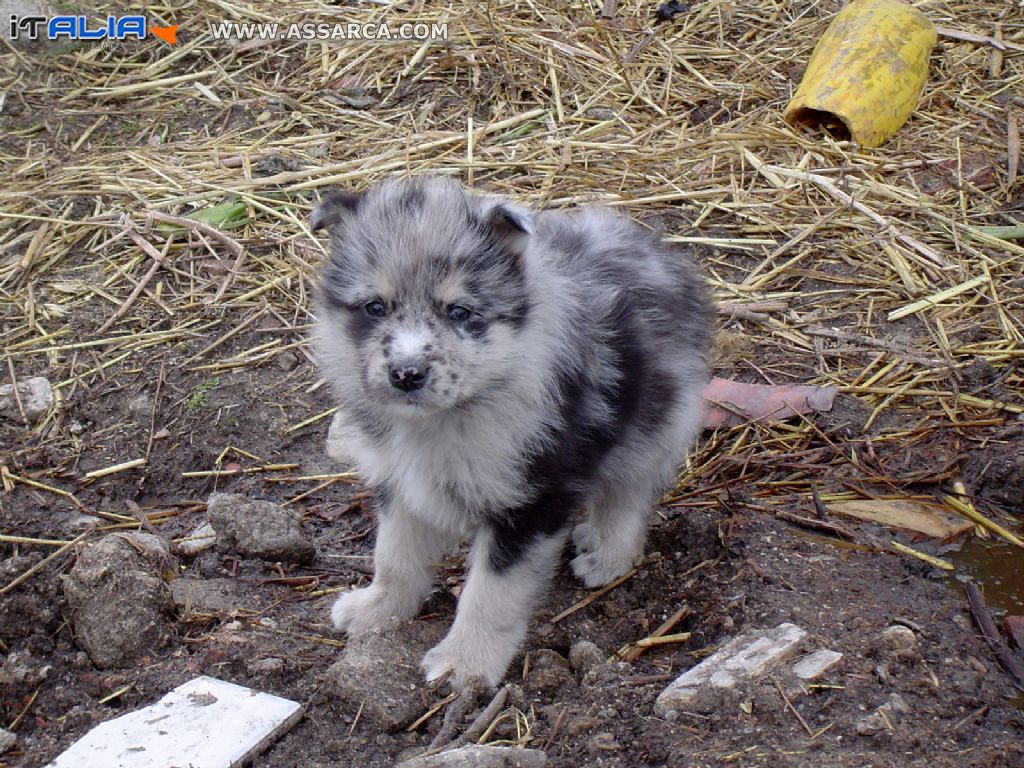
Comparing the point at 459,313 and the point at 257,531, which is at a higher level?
the point at 459,313

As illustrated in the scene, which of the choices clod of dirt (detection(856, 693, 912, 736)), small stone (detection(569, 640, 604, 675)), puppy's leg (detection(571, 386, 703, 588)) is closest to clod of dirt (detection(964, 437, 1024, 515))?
puppy's leg (detection(571, 386, 703, 588))

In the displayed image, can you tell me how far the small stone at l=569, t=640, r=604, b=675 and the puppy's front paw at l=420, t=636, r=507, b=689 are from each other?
0.79 feet

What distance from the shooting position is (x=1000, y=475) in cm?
511

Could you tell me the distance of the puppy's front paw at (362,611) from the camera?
4422mm

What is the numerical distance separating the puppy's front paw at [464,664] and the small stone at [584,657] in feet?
0.79

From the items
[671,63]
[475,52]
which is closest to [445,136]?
[475,52]

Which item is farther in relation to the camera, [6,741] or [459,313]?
[459,313]

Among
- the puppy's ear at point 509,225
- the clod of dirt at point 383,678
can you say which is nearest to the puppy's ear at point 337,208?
the puppy's ear at point 509,225

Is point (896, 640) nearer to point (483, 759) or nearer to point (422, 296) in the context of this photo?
point (483, 759)

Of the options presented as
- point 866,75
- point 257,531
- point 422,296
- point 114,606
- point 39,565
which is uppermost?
point 422,296

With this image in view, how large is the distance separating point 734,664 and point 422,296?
1.59 m

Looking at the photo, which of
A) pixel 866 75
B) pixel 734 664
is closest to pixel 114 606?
pixel 734 664

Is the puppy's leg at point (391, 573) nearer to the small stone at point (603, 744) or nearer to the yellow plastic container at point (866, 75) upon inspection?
the small stone at point (603, 744)

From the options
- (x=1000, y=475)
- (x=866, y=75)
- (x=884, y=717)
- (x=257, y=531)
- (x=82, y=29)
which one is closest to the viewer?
(x=884, y=717)
